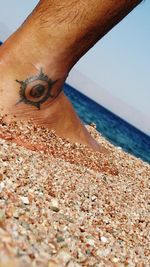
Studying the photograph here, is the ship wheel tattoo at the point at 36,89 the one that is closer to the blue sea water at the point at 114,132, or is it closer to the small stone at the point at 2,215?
the small stone at the point at 2,215

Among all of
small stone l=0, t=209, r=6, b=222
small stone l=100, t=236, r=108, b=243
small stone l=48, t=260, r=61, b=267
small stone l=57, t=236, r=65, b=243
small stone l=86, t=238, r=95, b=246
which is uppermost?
small stone l=48, t=260, r=61, b=267

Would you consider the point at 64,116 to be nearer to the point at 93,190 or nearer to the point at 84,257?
the point at 93,190

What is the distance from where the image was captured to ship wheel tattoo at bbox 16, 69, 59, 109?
548cm

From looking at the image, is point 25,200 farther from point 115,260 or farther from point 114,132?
point 114,132

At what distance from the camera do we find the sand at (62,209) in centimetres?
263

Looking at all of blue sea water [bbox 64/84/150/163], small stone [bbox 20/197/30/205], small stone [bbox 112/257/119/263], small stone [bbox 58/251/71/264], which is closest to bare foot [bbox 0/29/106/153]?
small stone [bbox 20/197/30/205]

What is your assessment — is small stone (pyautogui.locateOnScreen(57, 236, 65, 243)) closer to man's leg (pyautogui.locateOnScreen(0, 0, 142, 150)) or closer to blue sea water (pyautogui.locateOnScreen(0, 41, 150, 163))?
man's leg (pyautogui.locateOnScreen(0, 0, 142, 150))

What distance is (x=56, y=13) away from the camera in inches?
217

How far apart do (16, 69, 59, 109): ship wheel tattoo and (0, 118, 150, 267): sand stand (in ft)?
1.43

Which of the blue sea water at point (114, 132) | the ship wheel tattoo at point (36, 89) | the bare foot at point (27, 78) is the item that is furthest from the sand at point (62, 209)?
the blue sea water at point (114, 132)

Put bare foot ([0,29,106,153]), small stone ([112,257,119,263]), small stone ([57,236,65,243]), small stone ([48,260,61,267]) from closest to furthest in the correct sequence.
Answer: small stone ([48,260,61,267]) < small stone ([57,236,65,243]) < small stone ([112,257,119,263]) < bare foot ([0,29,106,153])

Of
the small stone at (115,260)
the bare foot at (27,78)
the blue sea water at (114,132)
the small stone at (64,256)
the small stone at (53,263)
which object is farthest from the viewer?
the blue sea water at (114,132)

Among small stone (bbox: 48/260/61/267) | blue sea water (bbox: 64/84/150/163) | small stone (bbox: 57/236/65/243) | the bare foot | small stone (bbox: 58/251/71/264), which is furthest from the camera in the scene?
blue sea water (bbox: 64/84/150/163)

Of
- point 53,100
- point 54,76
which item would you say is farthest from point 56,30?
point 53,100
